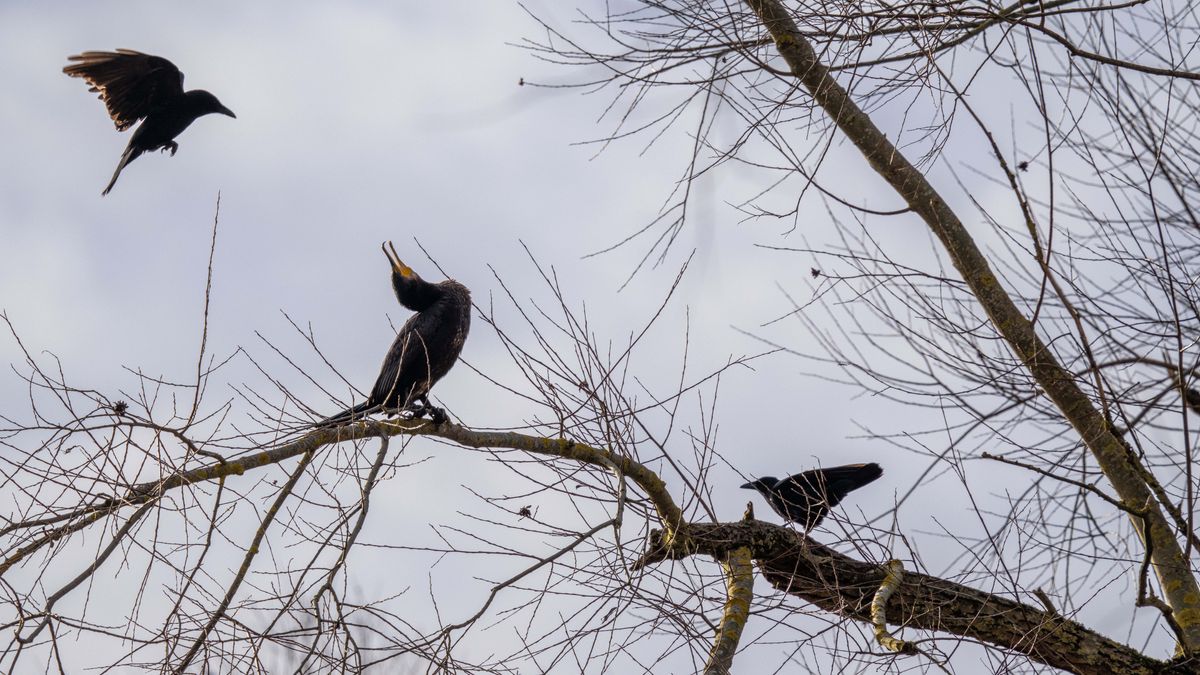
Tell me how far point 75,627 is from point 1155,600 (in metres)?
3.36

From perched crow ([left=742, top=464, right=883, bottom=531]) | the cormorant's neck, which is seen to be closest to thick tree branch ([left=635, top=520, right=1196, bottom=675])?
perched crow ([left=742, top=464, right=883, bottom=531])

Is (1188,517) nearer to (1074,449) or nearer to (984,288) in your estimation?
(1074,449)

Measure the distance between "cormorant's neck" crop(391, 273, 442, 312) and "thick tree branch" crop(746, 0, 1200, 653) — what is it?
2.57 metres

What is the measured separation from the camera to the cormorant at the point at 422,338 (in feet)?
18.9

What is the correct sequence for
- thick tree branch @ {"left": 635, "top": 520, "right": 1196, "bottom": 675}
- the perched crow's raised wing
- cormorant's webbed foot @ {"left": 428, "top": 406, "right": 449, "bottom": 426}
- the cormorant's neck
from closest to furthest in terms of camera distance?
1. thick tree branch @ {"left": 635, "top": 520, "right": 1196, "bottom": 675}
2. cormorant's webbed foot @ {"left": 428, "top": 406, "right": 449, "bottom": 426}
3. the cormorant's neck
4. the perched crow's raised wing

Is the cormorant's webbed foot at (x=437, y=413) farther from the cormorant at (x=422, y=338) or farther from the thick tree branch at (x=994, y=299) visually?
the thick tree branch at (x=994, y=299)

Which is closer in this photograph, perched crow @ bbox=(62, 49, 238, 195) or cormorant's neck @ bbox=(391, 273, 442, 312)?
cormorant's neck @ bbox=(391, 273, 442, 312)

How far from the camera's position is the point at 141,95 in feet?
21.9

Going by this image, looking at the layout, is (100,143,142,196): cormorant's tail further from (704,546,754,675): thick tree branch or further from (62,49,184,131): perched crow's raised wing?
(704,546,754,675): thick tree branch

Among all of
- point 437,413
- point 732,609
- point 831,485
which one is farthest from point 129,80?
point 732,609

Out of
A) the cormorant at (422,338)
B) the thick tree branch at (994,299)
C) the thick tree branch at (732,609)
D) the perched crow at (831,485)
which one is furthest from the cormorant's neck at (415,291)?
the thick tree branch at (732,609)

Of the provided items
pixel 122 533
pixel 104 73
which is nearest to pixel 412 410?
pixel 122 533

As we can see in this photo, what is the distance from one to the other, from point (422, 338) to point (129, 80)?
267 cm

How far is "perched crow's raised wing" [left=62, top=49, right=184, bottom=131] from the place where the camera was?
6.39 metres
